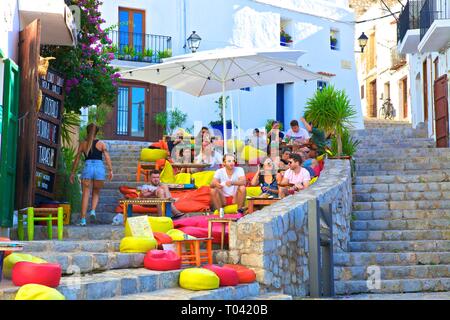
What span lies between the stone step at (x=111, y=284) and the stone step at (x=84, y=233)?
2238 mm

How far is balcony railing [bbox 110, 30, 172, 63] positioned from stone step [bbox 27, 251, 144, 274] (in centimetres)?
1720

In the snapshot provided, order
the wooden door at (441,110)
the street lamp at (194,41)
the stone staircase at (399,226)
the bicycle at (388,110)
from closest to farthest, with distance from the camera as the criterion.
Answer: the stone staircase at (399,226)
the wooden door at (441,110)
the street lamp at (194,41)
the bicycle at (388,110)

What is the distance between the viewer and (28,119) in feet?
34.0

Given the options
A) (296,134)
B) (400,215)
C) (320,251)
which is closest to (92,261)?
(320,251)

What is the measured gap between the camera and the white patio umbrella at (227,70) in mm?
14328

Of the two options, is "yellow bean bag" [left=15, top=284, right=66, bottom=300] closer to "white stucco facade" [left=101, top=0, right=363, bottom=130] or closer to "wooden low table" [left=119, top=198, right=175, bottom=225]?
"wooden low table" [left=119, top=198, right=175, bottom=225]

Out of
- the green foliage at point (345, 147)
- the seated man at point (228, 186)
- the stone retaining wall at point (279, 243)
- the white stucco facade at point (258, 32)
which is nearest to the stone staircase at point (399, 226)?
the green foliage at point (345, 147)

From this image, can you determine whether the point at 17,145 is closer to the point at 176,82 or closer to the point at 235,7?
the point at 176,82

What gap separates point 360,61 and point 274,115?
1330cm

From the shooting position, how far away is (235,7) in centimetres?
2709

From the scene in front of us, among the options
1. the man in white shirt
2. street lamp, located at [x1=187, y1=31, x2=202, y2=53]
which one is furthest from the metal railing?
street lamp, located at [x1=187, y1=31, x2=202, y2=53]

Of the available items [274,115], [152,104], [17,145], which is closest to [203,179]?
[17,145]

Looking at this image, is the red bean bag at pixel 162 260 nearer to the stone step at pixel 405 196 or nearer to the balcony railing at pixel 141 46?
the stone step at pixel 405 196

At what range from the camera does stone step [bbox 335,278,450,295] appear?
398 inches
